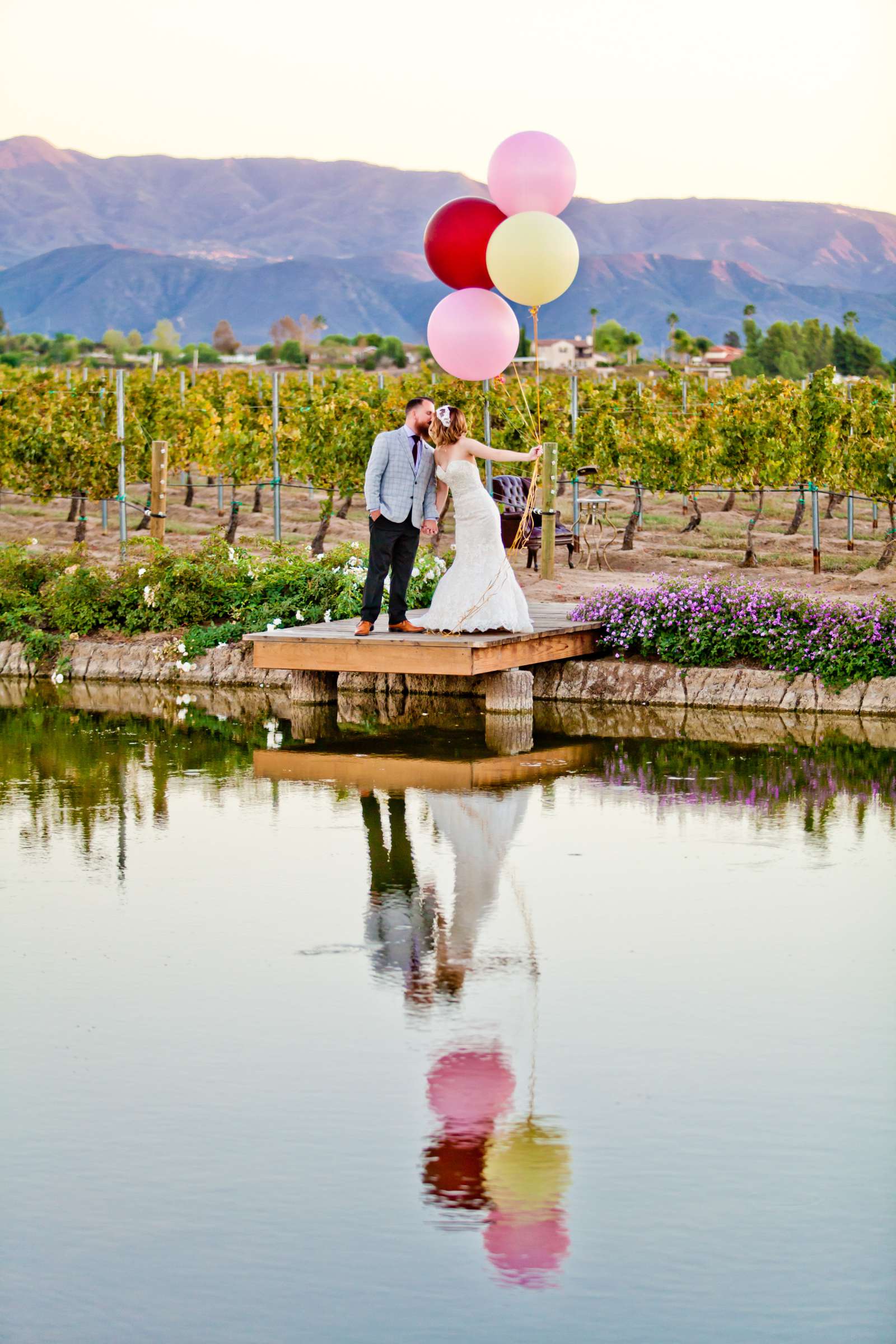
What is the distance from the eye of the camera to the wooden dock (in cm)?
994

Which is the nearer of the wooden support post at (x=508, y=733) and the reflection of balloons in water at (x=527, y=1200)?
the reflection of balloons in water at (x=527, y=1200)

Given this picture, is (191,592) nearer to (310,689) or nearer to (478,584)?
(310,689)

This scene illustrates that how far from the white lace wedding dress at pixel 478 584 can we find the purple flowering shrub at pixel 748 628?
3.52 feet

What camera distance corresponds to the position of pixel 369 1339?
349cm

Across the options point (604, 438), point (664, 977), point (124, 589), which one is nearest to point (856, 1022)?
point (664, 977)

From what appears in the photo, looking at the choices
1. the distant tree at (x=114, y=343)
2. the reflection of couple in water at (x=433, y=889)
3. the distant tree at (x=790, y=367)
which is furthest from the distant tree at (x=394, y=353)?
the reflection of couple in water at (x=433, y=889)

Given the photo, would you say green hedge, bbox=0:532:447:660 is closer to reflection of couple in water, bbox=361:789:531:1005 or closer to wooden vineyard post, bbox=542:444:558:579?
wooden vineyard post, bbox=542:444:558:579

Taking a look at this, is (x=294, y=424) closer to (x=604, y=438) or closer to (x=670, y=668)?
(x=604, y=438)

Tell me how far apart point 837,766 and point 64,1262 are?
5.97 meters

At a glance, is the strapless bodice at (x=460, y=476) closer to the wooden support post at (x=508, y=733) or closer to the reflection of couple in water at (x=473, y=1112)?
the wooden support post at (x=508, y=733)

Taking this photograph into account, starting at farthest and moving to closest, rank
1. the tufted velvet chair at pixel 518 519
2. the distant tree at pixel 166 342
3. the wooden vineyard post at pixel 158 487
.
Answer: the distant tree at pixel 166 342 < the tufted velvet chair at pixel 518 519 < the wooden vineyard post at pixel 158 487

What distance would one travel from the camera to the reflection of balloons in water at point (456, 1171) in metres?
4.03

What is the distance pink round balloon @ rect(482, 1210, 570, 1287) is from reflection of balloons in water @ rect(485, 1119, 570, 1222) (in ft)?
0.10

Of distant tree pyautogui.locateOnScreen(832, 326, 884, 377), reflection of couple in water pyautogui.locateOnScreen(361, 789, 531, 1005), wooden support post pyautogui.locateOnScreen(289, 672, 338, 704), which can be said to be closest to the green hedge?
wooden support post pyautogui.locateOnScreen(289, 672, 338, 704)
